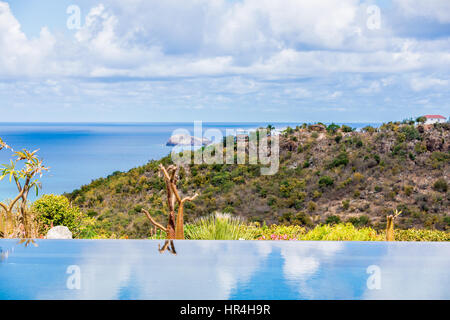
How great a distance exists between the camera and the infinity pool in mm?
3201

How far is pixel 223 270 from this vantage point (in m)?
3.74

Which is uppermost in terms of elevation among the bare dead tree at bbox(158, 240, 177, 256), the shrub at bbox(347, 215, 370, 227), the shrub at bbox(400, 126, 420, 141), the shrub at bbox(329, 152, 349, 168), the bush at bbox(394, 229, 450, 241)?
the shrub at bbox(400, 126, 420, 141)

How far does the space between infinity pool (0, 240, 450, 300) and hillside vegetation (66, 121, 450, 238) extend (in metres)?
5.14

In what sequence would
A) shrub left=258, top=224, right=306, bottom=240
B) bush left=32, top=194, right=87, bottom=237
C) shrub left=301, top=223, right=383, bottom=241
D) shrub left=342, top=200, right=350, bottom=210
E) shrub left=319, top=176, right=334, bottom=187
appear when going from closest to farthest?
shrub left=301, top=223, right=383, bottom=241 < shrub left=258, top=224, right=306, bottom=240 < bush left=32, top=194, right=87, bottom=237 < shrub left=342, top=200, right=350, bottom=210 < shrub left=319, top=176, right=334, bottom=187

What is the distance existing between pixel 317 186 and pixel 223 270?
330 inches

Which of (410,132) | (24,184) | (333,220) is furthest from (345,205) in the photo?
(24,184)

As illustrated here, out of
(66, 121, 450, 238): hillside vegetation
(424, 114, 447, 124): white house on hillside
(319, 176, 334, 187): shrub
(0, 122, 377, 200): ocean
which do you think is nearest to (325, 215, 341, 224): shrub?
(66, 121, 450, 238): hillside vegetation

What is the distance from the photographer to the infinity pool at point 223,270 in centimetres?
320

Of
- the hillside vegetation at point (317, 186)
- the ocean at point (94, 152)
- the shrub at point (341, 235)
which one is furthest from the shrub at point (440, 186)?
the shrub at point (341, 235)

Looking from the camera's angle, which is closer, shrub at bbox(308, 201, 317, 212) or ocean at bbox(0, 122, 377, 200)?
shrub at bbox(308, 201, 317, 212)

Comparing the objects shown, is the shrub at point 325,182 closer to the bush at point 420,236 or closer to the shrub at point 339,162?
the shrub at point 339,162

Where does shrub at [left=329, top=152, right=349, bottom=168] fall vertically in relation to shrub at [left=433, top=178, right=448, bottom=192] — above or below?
above

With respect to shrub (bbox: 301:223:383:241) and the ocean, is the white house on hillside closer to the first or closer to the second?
the ocean

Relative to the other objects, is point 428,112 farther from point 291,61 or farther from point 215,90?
point 215,90
